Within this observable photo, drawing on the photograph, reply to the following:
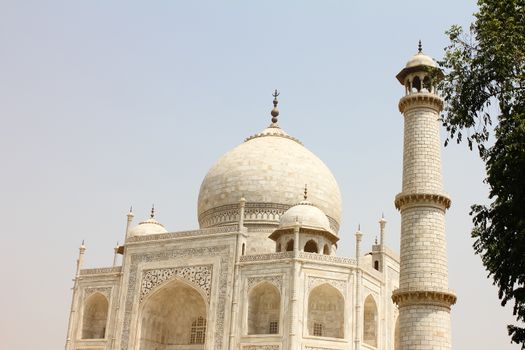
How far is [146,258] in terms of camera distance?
26.8 meters

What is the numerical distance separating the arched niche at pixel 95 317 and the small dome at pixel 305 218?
7.57m

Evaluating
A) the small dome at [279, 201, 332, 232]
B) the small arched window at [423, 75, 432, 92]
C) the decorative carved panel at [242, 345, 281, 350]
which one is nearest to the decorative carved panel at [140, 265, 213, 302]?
the decorative carved panel at [242, 345, 281, 350]

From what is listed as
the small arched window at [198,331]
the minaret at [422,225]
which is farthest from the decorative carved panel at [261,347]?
the minaret at [422,225]

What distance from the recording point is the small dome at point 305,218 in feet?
84.6

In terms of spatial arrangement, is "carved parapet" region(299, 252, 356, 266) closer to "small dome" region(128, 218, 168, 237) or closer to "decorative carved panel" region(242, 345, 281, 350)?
"decorative carved panel" region(242, 345, 281, 350)

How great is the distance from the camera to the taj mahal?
78.6 feet

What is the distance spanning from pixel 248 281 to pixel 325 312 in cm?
282

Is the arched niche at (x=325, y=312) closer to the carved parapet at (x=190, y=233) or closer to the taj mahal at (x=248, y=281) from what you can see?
the taj mahal at (x=248, y=281)

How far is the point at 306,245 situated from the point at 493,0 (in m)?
14.6

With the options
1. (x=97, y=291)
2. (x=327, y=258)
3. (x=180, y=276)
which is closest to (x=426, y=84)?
(x=327, y=258)

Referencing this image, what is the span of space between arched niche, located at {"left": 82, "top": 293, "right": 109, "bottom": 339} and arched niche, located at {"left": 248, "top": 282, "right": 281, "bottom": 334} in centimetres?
623

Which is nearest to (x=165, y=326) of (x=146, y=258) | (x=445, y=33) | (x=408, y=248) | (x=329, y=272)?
(x=146, y=258)

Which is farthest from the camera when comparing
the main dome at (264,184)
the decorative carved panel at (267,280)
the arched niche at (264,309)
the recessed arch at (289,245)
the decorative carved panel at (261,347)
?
the main dome at (264,184)

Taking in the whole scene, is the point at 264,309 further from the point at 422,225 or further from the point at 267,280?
the point at 422,225
